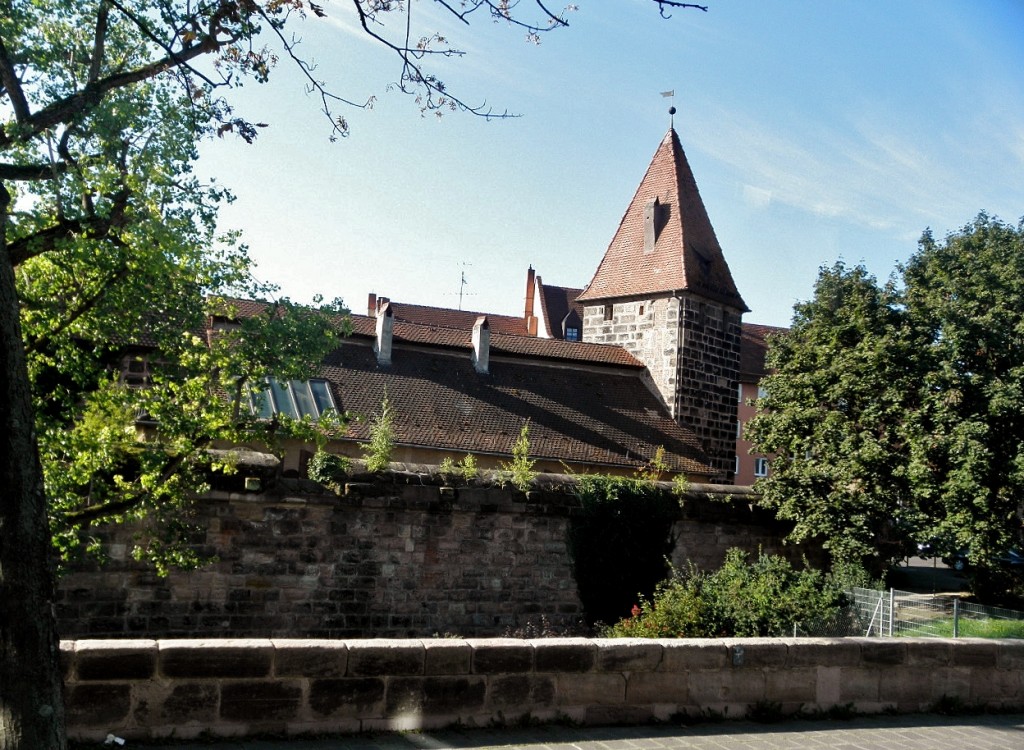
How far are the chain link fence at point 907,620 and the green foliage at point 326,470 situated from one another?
7245 millimetres

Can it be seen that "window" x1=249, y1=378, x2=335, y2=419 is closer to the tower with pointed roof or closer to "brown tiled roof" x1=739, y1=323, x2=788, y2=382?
the tower with pointed roof

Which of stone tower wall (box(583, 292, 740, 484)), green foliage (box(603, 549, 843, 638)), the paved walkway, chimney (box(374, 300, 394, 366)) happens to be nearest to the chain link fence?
green foliage (box(603, 549, 843, 638))

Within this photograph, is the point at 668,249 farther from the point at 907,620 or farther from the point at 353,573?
the point at 353,573

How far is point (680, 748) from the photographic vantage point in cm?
653

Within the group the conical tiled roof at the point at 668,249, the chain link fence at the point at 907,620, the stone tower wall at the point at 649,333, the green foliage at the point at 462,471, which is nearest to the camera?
the chain link fence at the point at 907,620

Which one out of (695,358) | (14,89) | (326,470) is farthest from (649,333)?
(14,89)

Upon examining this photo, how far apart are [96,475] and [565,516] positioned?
8496mm

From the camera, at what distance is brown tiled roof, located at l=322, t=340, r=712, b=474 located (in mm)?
24875

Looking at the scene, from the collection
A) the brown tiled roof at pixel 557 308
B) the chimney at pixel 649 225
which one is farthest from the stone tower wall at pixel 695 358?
the brown tiled roof at pixel 557 308

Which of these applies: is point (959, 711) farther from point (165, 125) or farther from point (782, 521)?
point (782, 521)

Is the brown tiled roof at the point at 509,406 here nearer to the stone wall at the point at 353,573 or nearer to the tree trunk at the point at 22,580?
the stone wall at the point at 353,573

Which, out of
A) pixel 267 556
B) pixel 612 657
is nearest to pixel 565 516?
pixel 267 556

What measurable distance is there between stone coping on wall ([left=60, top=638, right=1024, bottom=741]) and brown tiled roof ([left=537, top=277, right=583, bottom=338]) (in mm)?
41553

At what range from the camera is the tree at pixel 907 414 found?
18656mm
